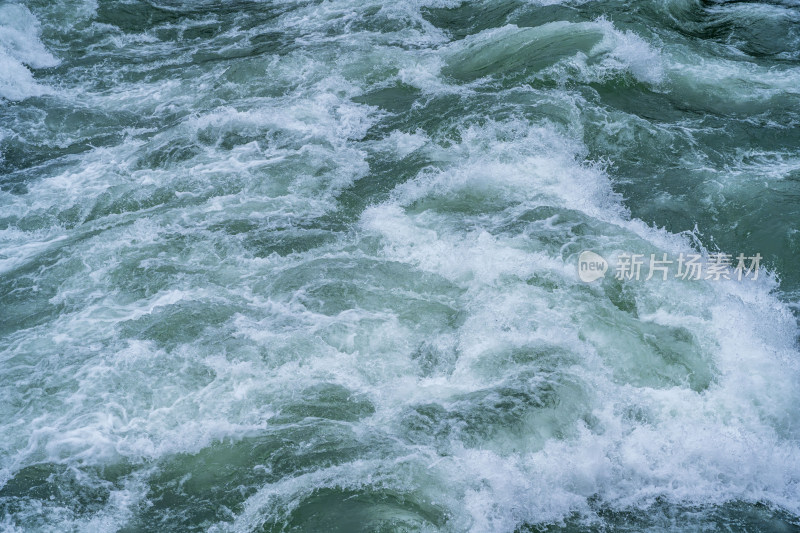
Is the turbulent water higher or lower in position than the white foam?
lower

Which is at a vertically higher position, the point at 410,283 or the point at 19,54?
the point at 19,54

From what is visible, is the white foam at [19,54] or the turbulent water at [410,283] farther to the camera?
the white foam at [19,54]

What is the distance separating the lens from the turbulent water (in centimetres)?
480

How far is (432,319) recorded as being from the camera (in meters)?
6.07

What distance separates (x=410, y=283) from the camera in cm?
647

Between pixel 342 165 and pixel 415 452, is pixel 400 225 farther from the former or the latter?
pixel 415 452

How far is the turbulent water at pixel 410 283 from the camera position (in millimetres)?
4805

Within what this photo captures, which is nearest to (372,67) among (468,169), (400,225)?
(468,169)

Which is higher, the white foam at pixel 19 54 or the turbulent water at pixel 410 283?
the white foam at pixel 19 54

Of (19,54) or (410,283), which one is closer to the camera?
(410,283)

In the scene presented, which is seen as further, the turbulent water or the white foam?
the white foam

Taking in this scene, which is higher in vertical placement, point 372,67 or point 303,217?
point 372,67

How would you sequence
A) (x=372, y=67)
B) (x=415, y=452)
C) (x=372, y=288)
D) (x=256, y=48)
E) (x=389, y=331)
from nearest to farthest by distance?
1. (x=415, y=452)
2. (x=389, y=331)
3. (x=372, y=288)
4. (x=372, y=67)
5. (x=256, y=48)

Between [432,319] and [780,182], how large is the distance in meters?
4.07
